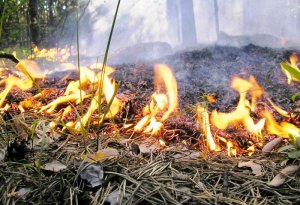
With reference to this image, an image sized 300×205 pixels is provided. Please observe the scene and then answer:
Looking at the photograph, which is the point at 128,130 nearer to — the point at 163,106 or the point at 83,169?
the point at 163,106

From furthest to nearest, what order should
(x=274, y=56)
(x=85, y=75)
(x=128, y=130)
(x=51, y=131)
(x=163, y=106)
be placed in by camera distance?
1. (x=274, y=56)
2. (x=85, y=75)
3. (x=163, y=106)
4. (x=128, y=130)
5. (x=51, y=131)

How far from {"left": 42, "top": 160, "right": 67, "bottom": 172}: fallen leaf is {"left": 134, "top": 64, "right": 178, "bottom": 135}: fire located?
23.5 inches

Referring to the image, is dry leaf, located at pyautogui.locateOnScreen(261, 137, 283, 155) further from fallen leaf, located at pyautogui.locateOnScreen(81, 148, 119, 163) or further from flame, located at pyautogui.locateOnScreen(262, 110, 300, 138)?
fallen leaf, located at pyautogui.locateOnScreen(81, 148, 119, 163)

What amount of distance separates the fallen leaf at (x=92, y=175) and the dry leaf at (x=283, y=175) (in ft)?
2.04

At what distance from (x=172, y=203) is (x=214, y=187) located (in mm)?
197

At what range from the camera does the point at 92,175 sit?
1131mm

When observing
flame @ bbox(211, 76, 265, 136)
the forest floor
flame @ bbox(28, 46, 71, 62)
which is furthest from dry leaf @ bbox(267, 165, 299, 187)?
flame @ bbox(28, 46, 71, 62)

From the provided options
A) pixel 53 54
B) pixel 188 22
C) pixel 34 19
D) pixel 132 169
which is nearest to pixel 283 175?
pixel 132 169

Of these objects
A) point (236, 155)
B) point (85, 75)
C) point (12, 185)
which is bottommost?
point (236, 155)

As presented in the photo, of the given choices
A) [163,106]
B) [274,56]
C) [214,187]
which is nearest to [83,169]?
[214,187]

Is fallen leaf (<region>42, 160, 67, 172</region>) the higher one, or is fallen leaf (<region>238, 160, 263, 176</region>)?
fallen leaf (<region>42, 160, 67, 172</region>)

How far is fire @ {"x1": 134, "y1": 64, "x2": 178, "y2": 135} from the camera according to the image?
176 cm

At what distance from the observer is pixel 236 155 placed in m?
1.48

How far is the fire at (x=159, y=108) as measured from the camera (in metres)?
1.76
